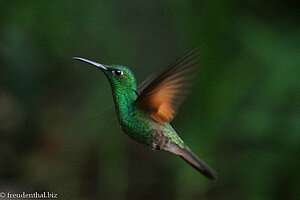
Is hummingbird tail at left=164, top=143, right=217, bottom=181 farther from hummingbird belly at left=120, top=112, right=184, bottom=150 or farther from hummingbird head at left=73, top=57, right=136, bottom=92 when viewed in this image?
hummingbird head at left=73, top=57, right=136, bottom=92

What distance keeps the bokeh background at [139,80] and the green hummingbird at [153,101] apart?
2.01 ft

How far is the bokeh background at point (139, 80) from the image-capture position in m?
1.69

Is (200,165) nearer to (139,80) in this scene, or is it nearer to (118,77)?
(118,77)

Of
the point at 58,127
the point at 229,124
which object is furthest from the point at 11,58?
the point at 229,124

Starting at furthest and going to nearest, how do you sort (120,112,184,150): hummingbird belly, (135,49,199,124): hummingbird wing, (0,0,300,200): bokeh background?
1. (0,0,300,200): bokeh background
2. (120,112,184,150): hummingbird belly
3. (135,49,199,124): hummingbird wing

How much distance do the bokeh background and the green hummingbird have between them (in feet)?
2.01

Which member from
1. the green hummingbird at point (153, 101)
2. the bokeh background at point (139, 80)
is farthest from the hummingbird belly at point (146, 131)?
the bokeh background at point (139, 80)

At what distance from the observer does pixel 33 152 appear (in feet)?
7.16

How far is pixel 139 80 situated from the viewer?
216 cm

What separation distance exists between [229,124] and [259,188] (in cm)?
31

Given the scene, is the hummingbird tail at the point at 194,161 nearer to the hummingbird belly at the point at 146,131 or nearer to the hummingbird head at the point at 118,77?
the hummingbird belly at the point at 146,131

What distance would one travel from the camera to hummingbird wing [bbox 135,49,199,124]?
684 millimetres

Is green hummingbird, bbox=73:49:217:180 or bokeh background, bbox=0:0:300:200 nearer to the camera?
green hummingbird, bbox=73:49:217:180

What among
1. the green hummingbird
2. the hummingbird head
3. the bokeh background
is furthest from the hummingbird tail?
the bokeh background
